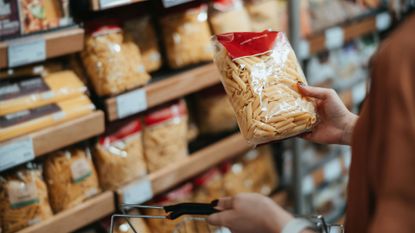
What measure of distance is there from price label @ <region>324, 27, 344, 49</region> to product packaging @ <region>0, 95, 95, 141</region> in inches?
58.4

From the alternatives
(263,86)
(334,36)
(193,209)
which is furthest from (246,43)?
(334,36)

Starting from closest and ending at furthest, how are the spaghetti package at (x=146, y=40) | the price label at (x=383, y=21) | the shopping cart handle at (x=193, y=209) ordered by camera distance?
the shopping cart handle at (x=193, y=209)
the spaghetti package at (x=146, y=40)
the price label at (x=383, y=21)

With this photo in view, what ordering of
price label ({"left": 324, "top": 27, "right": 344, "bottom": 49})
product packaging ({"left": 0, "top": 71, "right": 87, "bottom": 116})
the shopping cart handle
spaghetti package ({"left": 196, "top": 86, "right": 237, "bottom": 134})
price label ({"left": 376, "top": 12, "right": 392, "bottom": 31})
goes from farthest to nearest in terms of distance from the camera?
price label ({"left": 376, "top": 12, "right": 392, "bottom": 31}) → price label ({"left": 324, "top": 27, "right": 344, "bottom": 49}) → spaghetti package ({"left": 196, "top": 86, "right": 237, "bottom": 134}) → product packaging ({"left": 0, "top": 71, "right": 87, "bottom": 116}) → the shopping cart handle

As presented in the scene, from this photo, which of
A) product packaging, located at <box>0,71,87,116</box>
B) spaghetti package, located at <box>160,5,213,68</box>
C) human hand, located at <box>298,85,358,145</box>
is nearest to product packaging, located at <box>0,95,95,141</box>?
product packaging, located at <box>0,71,87,116</box>

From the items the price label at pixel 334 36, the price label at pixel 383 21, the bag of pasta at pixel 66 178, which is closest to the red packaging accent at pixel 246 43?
the bag of pasta at pixel 66 178

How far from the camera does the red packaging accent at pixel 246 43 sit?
1385 millimetres

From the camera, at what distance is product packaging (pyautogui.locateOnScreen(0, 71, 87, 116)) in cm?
172

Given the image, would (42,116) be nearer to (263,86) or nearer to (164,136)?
(164,136)

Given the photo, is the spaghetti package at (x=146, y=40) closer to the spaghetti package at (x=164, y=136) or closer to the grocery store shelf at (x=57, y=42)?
the spaghetti package at (x=164, y=136)

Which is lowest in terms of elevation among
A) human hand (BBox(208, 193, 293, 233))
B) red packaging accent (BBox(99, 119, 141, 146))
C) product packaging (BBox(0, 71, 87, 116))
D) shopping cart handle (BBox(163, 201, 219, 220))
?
red packaging accent (BBox(99, 119, 141, 146))

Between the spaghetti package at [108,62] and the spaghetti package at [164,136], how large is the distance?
0.22 m

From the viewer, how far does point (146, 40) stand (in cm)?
213

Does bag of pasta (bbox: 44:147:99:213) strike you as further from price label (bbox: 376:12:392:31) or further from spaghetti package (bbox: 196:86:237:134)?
price label (bbox: 376:12:392:31)

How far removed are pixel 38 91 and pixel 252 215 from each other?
1.02 m
